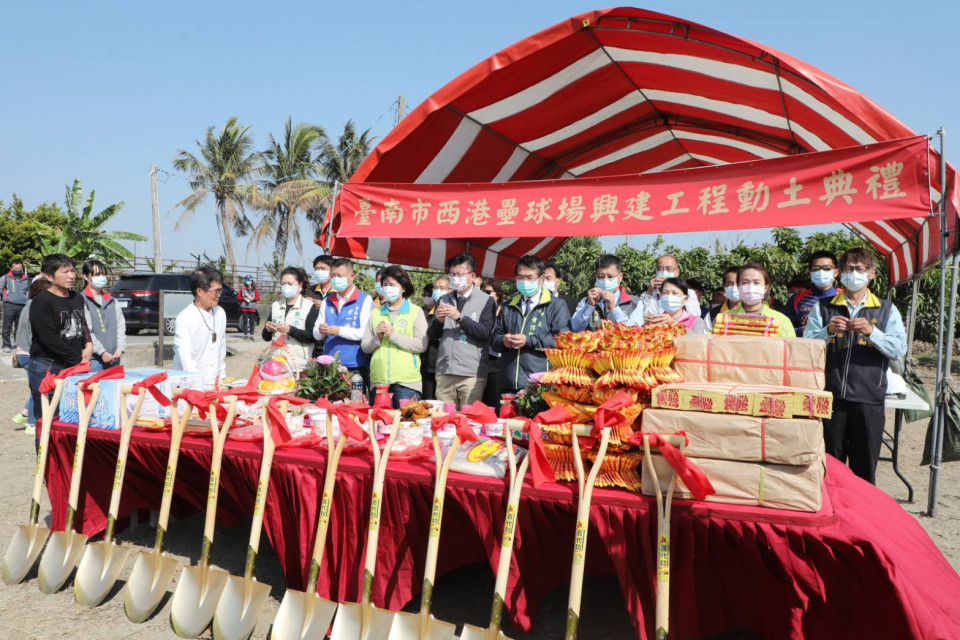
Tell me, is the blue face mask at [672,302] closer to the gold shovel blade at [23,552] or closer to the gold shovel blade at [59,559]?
the gold shovel blade at [59,559]

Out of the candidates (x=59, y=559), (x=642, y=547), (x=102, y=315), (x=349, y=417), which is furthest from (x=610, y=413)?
(x=102, y=315)

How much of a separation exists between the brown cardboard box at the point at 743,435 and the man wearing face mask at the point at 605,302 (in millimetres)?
2208

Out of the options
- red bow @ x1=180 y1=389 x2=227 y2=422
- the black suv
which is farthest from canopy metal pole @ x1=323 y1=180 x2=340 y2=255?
the black suv

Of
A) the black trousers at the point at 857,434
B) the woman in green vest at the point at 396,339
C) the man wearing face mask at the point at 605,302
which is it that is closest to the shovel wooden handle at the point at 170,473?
the woman in green vest at the point at 396,339

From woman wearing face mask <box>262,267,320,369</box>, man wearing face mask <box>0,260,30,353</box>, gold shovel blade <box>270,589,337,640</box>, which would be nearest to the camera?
gold shovel blade <box>270,589,337,640</box>

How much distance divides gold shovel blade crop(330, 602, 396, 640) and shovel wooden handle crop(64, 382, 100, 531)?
150 cm

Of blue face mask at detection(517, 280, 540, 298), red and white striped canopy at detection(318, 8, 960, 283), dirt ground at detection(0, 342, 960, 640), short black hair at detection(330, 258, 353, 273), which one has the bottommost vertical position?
dirt ground at detection(0, 342, 960, 640)

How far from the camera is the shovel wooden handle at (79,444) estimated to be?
3006 mm

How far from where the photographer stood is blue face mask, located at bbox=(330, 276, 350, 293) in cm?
469

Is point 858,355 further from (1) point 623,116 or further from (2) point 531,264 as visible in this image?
(1) point 623,116

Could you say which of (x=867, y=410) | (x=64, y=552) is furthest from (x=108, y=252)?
(x=867, y=410)

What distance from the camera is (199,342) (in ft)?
13.2

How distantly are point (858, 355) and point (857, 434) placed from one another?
47 centimetres

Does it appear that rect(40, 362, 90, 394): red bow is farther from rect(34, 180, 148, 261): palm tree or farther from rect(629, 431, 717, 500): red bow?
rect(34, 180, 148, 261): palm tree
